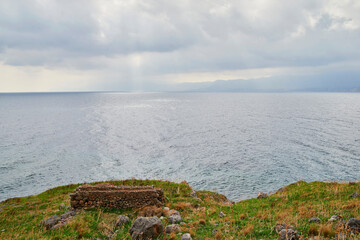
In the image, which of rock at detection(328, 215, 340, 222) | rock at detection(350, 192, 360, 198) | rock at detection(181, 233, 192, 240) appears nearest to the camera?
rock at detection(181, 233, 192, 240)

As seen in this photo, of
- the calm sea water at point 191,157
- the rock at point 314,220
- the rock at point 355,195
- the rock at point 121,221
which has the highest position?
the rock at point 314,220

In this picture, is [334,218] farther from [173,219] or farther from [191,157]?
[191,157]

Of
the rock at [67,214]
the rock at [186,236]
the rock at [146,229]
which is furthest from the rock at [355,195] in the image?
the rock at [67,214]

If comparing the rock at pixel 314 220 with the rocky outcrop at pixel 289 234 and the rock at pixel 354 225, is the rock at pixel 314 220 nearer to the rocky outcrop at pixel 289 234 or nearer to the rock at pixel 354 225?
the rock at pixel 354 225

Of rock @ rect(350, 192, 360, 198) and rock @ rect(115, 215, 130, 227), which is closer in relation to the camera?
rock @ rect(115, 215, 130, 227)

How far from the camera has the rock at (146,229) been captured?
10.5m

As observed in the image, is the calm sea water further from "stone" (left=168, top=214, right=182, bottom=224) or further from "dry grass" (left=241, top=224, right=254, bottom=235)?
"dry grass" (left=241, top=224, right=254, bottom=235)

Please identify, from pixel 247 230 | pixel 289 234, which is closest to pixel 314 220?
pixel 289 234

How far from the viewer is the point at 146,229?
10.5 metres

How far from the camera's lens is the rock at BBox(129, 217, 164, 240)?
10.5m

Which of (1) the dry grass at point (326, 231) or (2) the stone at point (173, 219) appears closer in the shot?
(1) the dry grass at point (326, 231)

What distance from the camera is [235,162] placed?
45.0 metres

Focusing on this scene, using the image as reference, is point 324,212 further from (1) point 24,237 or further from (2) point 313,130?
(2) point 313,130

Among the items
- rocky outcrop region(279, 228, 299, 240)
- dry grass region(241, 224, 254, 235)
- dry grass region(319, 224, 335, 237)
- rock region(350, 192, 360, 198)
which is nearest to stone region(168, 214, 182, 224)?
dry grass region(241, 224, 254, 235)
